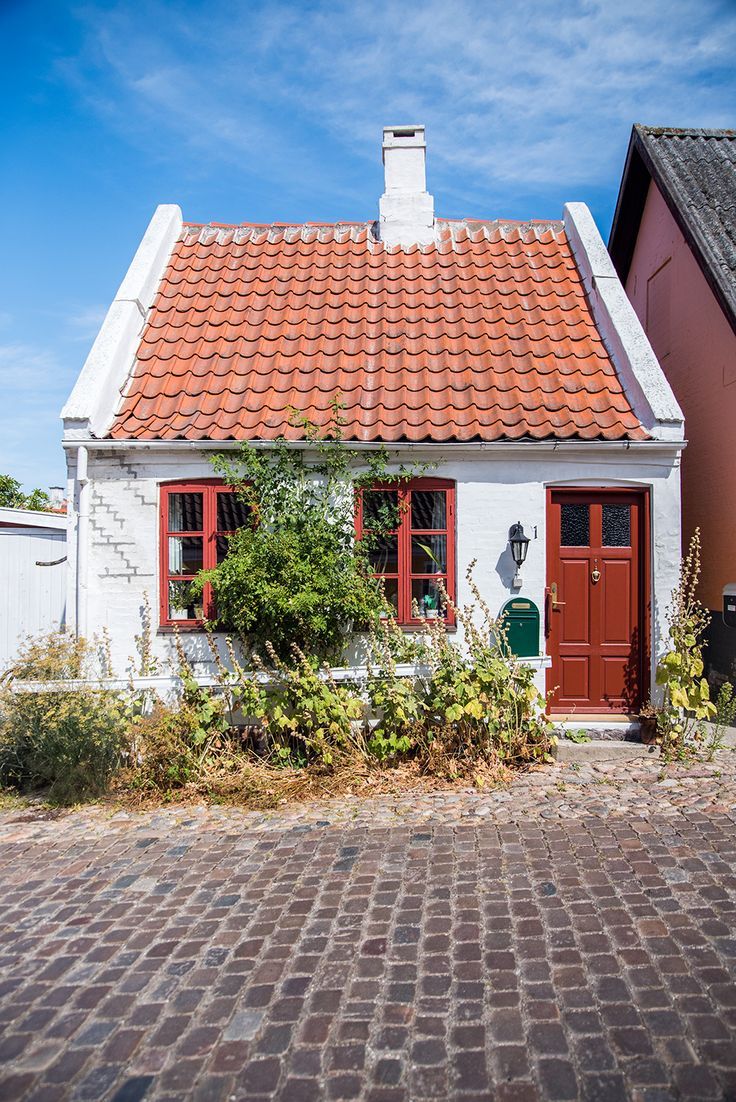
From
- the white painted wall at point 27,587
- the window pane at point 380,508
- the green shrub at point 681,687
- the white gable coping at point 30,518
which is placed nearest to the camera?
the green shrub at point 681,687

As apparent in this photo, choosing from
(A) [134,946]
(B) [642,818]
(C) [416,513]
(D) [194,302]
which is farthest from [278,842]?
(D) [194,302]

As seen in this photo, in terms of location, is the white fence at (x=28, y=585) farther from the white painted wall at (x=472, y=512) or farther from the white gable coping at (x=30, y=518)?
the white painted wall at (x=472, y=512)

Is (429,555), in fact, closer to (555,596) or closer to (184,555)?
(555,596)

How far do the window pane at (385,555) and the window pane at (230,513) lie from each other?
132cm

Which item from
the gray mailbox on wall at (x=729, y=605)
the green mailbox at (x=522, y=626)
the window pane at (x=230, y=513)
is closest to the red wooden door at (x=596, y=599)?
the green mailbox at (x=522, y=626)

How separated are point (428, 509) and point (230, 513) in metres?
1.99

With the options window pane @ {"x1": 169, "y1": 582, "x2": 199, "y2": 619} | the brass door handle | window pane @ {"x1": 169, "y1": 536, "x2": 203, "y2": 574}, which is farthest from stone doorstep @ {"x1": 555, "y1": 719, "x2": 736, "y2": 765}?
window pane @ {"x1": 169, "y1": 536, "x2": 203, "y2": 574}

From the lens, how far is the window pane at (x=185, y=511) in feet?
24.9

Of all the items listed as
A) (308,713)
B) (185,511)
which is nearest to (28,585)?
(185,511)

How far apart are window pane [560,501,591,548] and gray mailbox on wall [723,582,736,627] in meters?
1.81

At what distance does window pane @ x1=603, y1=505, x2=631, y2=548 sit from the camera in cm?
767

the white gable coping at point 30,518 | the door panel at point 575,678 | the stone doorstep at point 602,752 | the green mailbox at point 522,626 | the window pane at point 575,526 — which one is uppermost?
the white gable coping at point 30,518

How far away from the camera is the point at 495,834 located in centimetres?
535

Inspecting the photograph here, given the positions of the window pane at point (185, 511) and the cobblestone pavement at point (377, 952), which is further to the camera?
the window pane at point (185, 511)
